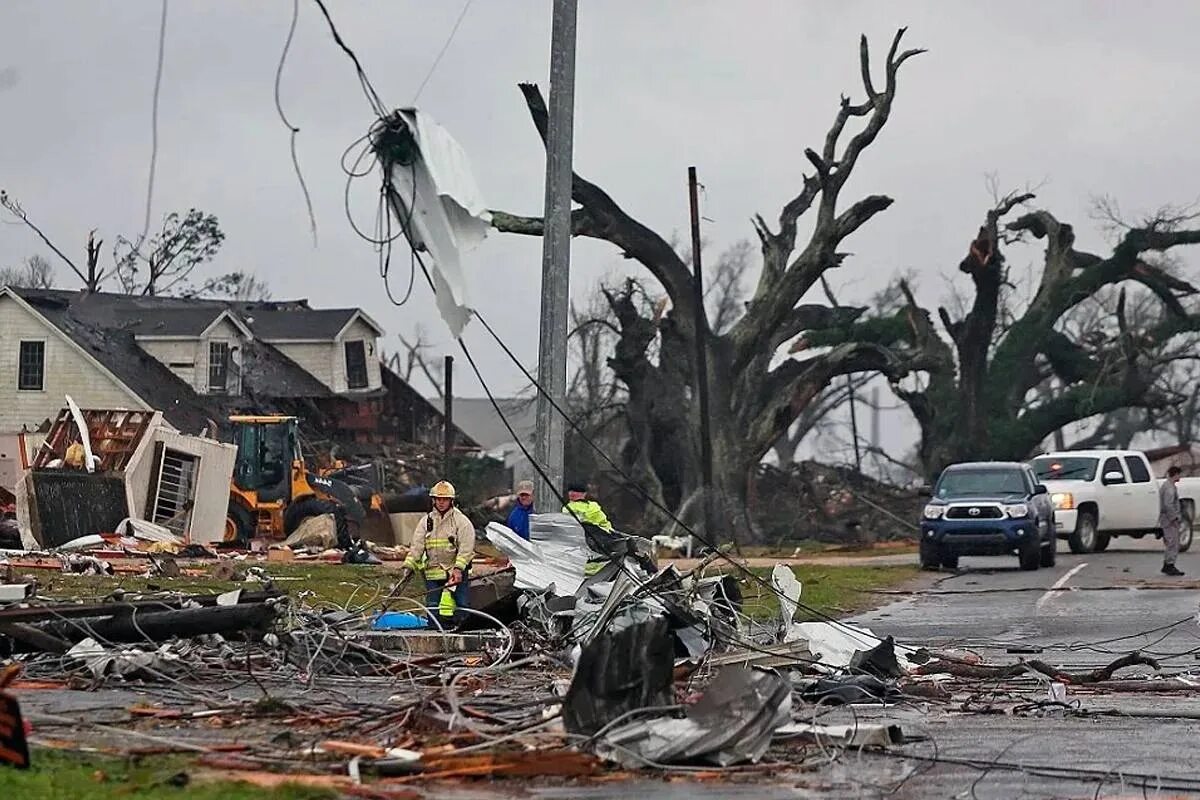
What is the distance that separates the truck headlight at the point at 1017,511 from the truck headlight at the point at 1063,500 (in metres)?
4.85

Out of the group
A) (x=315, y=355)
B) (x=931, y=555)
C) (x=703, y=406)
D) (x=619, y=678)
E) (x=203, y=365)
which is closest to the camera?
(x=619, y=678)

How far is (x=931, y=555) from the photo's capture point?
105 feet

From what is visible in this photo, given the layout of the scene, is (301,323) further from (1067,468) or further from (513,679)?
(513,679)

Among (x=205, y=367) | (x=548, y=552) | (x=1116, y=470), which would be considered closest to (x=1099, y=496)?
(x=1116, y=470)

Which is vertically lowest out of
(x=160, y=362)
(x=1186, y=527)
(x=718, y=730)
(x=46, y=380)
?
(x=718, y=730)

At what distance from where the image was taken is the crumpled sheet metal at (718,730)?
9.20m

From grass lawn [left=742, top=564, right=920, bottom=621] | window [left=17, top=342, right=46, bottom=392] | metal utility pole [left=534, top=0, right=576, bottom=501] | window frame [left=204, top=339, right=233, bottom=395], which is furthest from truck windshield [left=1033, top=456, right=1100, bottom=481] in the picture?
window [left=17, top=342, right=46, bottom=392]

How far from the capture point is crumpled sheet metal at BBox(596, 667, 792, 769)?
362 inches

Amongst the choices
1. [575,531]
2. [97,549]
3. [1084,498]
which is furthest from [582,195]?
[575,531]

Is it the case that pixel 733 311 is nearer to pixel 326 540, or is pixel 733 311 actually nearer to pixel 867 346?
pixel 867 346

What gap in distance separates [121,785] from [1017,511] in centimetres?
2442

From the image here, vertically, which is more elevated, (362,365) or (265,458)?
(362,365)

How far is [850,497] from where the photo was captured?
177ft

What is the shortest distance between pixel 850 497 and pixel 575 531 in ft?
124
